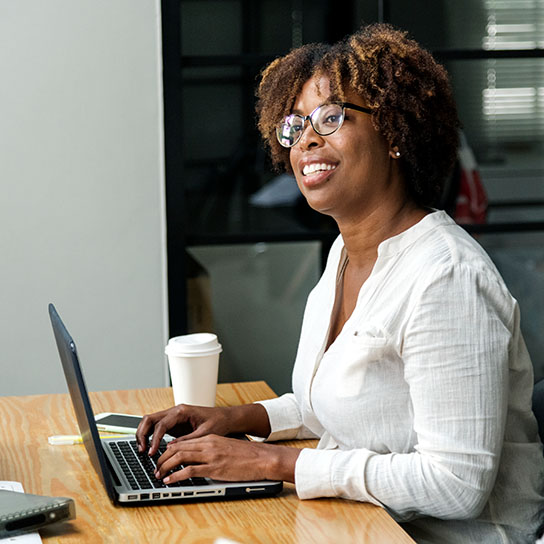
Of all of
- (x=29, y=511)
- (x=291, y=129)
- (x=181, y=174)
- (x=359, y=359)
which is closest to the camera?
(x=29, y=511)

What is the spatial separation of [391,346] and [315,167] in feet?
1.21

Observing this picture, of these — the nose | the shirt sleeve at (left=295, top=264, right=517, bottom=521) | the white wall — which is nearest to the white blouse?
the shirt sleeve at (left=295, top=264, right=517, bottom=521)

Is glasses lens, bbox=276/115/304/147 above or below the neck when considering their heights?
above

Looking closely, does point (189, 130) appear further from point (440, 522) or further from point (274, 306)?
point (440, 522)

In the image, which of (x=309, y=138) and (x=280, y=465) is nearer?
(x=280, y=465)

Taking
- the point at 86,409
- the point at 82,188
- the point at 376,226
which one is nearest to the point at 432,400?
the point at 376,226

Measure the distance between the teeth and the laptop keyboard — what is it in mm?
554

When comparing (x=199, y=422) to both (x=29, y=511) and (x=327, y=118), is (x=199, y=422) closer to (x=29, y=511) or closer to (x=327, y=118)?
(x=29, y=511)

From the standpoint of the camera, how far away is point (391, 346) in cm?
141

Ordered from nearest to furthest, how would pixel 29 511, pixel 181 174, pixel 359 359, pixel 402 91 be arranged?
pixel 29 511, pixel 359 359, pixel 402 91, pixel 181 174

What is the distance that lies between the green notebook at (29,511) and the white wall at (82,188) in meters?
1.75

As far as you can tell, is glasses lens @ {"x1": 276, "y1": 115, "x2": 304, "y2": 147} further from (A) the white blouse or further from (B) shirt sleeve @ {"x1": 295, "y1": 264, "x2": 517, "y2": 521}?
(B) shirt sleeve @ {"x1": 295, "y1": 264, "x2": 517, "y2": 521}

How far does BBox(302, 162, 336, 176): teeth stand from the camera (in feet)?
5.16

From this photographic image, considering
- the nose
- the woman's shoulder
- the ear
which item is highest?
the nose
